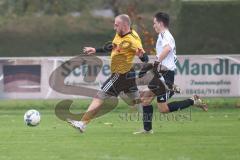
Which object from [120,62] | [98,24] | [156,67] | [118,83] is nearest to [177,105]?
[156,67]

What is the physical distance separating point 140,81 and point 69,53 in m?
17.5

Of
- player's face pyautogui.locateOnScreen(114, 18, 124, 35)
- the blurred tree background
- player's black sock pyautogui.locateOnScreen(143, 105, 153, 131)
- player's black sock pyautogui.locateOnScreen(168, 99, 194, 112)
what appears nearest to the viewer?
player's face pyautogui.locateOnScreen(114, 18, 124, 35)

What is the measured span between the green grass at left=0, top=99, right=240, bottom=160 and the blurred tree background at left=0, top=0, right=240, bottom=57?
444 inches

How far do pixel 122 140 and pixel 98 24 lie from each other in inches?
1243

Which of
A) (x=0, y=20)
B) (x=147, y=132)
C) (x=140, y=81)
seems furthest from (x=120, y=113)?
(x=0, y=20)

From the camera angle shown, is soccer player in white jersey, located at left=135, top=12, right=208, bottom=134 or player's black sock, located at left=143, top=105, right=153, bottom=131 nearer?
soccer player in white jersey, located at left=135, top=12, right=208, bottom=134

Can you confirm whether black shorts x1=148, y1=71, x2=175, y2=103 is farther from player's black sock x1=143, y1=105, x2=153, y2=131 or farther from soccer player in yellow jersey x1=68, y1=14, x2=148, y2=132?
soccer player in yellow jersey x1=68, y1=14, x2=148, y2=132

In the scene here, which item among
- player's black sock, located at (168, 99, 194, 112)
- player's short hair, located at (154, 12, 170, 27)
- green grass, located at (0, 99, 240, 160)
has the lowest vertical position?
green grass, located at (0, 99, 240, 160)

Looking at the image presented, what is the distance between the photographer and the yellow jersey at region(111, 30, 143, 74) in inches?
623

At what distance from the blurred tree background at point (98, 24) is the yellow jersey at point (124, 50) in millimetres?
14179

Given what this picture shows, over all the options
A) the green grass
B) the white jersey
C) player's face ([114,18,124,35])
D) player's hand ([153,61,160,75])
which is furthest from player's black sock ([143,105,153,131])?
player's face ([114,18,124,35])

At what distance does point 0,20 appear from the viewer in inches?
1807

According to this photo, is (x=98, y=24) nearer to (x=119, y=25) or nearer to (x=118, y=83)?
(x=118, y=83)

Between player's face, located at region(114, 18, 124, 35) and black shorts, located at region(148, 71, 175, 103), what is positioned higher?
player's face, located at region(114, 18, 124, 35)
